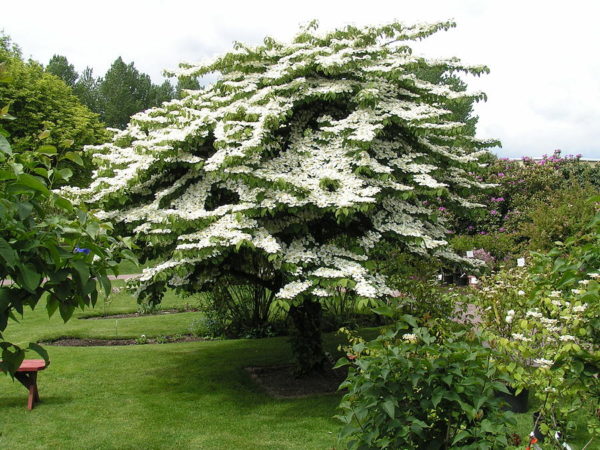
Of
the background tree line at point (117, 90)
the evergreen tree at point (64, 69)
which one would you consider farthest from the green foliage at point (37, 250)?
the evergreen tree at point (64, 69)

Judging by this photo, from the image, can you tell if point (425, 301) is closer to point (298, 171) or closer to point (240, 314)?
point (298, 171)

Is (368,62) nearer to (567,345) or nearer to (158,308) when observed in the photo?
(567,345)

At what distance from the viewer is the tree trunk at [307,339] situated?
8.08m

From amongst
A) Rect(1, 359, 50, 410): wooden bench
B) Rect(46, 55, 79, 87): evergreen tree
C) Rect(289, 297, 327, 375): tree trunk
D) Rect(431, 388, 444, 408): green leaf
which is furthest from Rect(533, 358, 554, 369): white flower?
Rect(46, 55, 79, 87): evergreen tree

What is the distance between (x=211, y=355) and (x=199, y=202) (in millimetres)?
4120

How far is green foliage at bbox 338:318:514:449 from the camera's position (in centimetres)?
348

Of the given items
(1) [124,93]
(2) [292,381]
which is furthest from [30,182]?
(1) [124,93]

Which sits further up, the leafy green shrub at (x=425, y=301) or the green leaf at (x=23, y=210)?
the green leaf at (x=23, y=210)

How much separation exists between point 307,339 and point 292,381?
2.16ft

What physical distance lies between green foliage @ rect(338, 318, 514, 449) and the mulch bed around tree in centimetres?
406

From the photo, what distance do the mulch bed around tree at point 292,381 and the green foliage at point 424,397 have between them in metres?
4.06

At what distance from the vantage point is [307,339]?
8156 millimetres

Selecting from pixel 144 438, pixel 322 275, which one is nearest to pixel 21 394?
pixel 144 438

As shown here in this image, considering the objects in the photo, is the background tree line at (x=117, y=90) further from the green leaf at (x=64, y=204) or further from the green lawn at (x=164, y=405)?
the green leaf at (x=64, y=204)
